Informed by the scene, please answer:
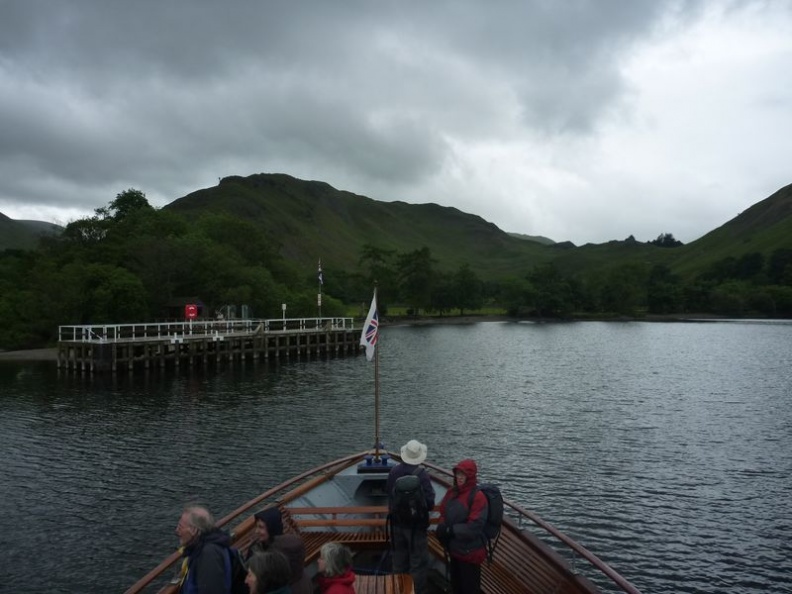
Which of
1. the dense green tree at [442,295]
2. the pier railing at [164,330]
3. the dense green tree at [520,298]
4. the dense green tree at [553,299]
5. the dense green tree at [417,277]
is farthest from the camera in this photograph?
the dense green tree at [520,298]

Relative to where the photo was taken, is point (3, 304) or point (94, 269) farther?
point (3, 304)

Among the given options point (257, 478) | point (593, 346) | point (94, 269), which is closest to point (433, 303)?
point (593, 346)

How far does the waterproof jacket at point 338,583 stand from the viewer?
5.46 meters

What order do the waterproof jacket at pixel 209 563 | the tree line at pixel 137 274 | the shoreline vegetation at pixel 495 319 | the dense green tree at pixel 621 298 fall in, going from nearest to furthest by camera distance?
the waterproof jacket at pixel 209 563 < the tree line at pixel 137 274 < the shoreline vegetation at pixel 495 319 < the dense green tree at pixel 621 298

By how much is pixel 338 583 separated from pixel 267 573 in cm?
70

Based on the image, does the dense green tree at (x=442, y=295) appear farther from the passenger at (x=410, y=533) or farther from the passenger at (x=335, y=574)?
the passenger at (x=335, y=574)

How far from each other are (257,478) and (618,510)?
12629mm

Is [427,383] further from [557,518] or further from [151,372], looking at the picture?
[557,518]

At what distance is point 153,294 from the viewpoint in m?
73.2

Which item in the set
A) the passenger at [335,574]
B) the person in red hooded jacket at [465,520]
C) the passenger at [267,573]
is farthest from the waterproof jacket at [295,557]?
the person in red hooded jacket at [465,520]

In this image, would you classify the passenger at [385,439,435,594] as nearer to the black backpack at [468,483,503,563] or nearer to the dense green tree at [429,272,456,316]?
the black backpack at [468,483,503,563]

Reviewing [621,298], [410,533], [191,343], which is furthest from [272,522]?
[621,298]

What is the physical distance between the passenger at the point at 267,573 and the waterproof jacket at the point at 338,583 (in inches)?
17.2

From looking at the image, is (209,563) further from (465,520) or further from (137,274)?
(137,274)
